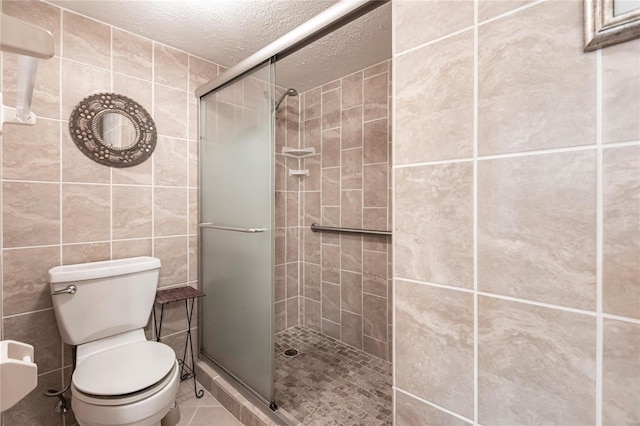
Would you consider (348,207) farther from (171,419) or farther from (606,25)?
(606,25)

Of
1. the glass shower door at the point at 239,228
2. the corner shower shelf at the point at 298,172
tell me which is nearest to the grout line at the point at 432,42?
the glass shower door at the point at 239,228

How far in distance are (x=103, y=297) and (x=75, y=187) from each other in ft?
1.95

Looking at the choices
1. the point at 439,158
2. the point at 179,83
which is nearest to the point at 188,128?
the point at 179,83

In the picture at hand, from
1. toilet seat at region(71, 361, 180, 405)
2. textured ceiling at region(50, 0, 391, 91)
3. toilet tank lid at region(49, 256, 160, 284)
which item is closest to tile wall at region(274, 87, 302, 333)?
textured ceiling at region(50, 0, 391, 91)

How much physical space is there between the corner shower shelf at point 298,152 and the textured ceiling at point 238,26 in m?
0.62

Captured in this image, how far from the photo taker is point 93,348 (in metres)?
1.43

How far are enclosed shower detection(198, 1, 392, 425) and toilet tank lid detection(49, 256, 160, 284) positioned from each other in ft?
1.30

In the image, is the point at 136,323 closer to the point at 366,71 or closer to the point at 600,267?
the point at 600,267

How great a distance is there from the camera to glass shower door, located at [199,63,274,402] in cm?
149

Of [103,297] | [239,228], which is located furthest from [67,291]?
[239,228]

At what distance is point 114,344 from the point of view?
4.91ft

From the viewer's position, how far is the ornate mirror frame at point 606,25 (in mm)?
468

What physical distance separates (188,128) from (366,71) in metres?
1.33

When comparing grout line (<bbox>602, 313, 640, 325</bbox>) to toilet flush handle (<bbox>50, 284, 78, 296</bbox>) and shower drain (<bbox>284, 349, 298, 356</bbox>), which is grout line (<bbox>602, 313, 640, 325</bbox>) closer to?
toilet flush handle (<bbox>50, 284, 78, 296</bbox>)
